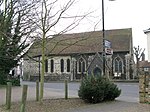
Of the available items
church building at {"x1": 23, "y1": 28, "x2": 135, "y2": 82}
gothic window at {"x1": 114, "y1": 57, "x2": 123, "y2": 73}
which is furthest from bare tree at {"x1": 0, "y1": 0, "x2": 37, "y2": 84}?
gothic window at {"x1": 114, "y1": 57, "x2": 123, "y2": 73}

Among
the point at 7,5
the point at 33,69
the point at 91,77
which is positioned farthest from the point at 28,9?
the point at 33,69

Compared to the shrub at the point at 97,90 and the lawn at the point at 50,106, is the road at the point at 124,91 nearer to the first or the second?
the shrub at the point at 97,90

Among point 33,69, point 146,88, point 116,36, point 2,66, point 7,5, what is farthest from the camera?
point 33,69

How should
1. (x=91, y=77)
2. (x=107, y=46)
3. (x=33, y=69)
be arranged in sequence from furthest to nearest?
(x=33, y=69)
(x=107, y=46)
(x=91, y=77)

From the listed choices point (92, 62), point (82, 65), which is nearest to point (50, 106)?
point (92, 62)

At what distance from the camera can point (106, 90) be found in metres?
16.4

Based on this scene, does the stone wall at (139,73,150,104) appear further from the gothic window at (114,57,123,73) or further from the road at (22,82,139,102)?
the gothic window at (114,57,123,73)

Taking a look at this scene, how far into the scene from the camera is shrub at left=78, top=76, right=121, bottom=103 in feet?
52.6

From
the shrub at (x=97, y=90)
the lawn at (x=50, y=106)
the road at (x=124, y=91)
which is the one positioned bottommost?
the lawn at (x=50, y=106)

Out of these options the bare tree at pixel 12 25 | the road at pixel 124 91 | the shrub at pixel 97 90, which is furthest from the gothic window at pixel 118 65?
the shrub at pixel 97 90

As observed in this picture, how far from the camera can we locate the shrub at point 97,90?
16.0 meters

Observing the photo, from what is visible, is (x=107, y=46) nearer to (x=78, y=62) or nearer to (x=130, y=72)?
(x=130, y=72)

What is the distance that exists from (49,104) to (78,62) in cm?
5461

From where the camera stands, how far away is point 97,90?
631 inches
